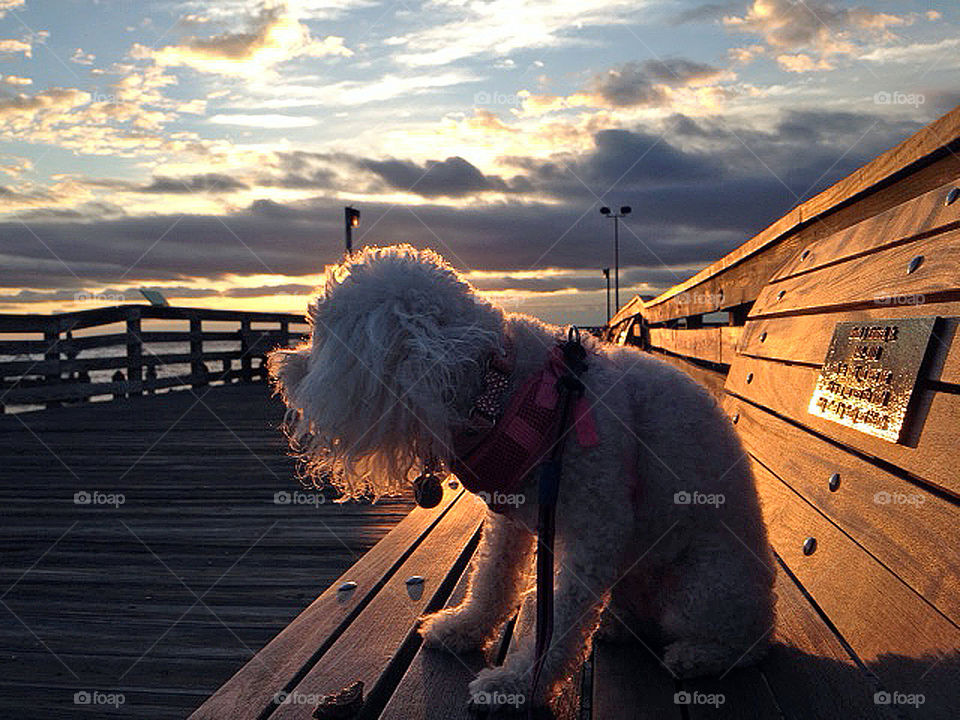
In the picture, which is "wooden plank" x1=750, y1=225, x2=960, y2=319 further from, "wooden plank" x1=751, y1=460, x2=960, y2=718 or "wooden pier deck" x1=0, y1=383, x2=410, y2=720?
"wooden pier deck" x1=0, y1=383, x2=410, y2=720

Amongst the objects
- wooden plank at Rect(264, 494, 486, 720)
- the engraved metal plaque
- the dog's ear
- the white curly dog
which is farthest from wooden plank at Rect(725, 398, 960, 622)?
the dog's ear

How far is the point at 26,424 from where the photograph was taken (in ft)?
35.7

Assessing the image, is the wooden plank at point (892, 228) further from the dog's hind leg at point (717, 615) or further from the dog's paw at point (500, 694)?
the dog's paw at point (500, 694)

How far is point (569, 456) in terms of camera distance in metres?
1.96

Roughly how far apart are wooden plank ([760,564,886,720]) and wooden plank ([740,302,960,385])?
691mm

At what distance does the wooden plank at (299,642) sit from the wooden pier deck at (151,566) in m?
0.67

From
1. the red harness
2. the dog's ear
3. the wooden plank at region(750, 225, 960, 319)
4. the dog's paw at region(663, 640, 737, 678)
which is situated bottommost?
the dog's paw at region(663, 640, 737, 678)

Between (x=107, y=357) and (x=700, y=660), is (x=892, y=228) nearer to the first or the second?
(x=700, y=660)

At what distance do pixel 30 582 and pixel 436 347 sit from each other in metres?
3.33

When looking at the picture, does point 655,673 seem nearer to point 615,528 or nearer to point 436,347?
point 615,528

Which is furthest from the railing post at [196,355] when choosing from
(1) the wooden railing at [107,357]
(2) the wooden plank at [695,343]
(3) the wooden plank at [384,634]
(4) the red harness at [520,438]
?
(4) the red harness at [520,438]

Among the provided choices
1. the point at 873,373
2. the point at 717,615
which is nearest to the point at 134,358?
the point at 717,615

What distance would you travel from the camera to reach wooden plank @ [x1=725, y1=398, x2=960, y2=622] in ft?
4.87

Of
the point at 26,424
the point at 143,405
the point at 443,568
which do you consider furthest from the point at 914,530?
the point at 143,405
